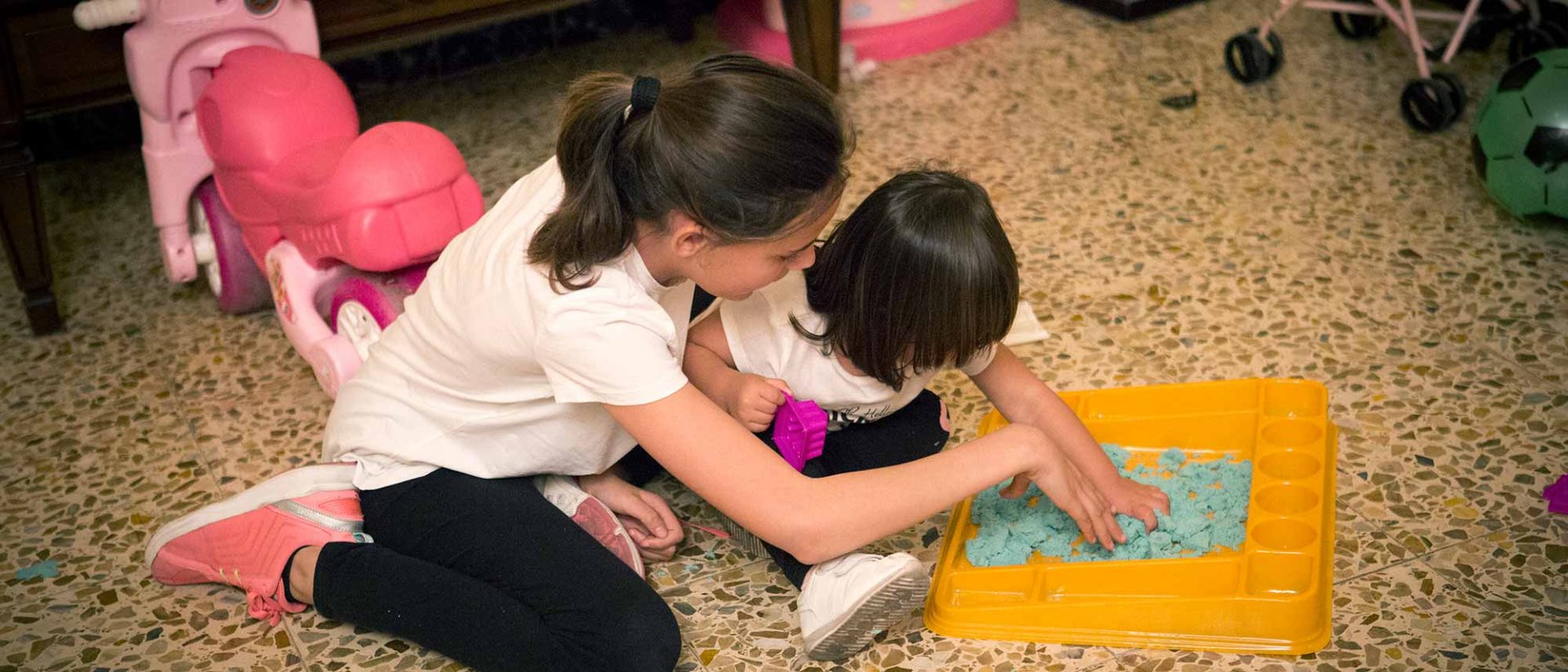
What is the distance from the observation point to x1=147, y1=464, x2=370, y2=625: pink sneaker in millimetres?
1069

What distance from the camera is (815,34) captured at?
189 centimetres

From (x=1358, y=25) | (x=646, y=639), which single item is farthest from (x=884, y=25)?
(x=646, y=639)

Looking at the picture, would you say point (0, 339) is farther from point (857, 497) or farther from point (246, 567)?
point (857, 497)

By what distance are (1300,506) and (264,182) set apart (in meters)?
1.04

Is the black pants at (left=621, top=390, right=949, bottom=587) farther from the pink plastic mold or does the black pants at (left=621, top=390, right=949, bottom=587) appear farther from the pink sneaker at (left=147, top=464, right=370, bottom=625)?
the pink sneaker at (left=147, top=464, right=370, bottom=625)

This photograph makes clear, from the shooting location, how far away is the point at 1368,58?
2.03m

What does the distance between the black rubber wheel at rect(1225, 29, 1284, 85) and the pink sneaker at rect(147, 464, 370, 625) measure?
1.46m

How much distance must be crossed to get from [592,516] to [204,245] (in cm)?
72

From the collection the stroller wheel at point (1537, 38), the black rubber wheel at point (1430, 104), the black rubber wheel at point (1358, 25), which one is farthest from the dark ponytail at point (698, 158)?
the black rubber wheel at point (1358, 25)

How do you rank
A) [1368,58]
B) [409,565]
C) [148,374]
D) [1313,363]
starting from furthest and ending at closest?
[1368,58], [148,374], [1313,363], [409,565]

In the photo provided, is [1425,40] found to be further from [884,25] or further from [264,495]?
[264,495]

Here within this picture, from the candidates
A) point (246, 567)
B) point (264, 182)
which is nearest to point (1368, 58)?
point (264, 182)

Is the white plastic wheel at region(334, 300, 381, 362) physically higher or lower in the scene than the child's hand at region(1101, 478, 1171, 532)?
higher

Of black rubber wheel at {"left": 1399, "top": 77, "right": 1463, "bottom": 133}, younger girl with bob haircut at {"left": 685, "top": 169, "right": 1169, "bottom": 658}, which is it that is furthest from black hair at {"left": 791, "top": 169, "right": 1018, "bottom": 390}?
black rubber wheel at {"left": 1399, "top": 77, "right": 1463, "bottom": 133}
